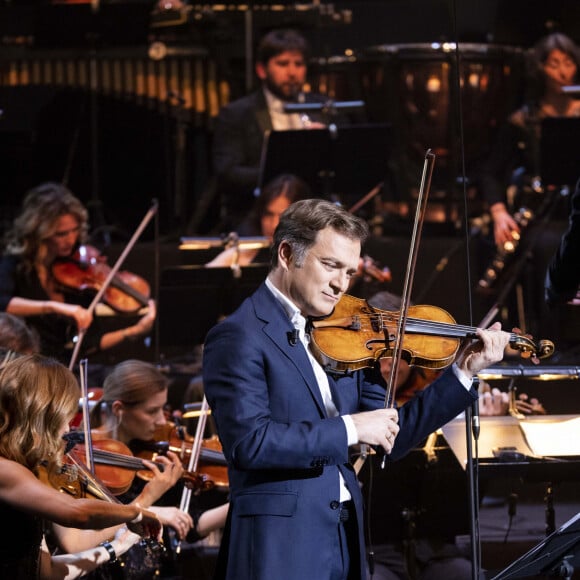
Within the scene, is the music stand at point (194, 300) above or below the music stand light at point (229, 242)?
below

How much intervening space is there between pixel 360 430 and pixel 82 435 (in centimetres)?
152

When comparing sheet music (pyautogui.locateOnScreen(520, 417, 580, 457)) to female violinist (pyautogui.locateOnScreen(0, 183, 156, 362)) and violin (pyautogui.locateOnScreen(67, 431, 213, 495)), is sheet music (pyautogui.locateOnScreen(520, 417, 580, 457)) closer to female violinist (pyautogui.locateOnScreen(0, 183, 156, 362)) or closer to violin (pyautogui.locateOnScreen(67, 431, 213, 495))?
violin (pyautogui.locateOnScreen(67, 431, 213, 495))

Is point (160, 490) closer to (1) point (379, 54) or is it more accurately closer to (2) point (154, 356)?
(2) point (154, 356)

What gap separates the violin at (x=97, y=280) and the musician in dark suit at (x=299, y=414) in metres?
3.25

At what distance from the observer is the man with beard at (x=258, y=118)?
286 inches

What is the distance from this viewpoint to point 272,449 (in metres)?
2.67

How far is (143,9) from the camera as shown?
716 cm

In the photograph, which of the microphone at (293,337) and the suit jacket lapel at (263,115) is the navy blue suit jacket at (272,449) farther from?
the suit jacket lapel at (263,115)

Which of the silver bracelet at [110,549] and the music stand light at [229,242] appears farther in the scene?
the music stand light at [229,242]

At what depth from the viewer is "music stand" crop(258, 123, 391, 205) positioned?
6.67 meters

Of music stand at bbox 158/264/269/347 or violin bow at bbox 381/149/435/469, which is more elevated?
violin bow at bbox 381/149/435/469

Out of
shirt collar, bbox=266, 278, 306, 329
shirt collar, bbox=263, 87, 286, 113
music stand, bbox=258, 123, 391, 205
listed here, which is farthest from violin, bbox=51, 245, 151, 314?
shirt collar, bbox=266, 278, 306, 329

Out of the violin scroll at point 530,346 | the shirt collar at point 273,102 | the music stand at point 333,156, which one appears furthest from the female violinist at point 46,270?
the violin scroll at point 530,346

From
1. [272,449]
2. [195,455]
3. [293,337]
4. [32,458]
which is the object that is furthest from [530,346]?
[195,455]
